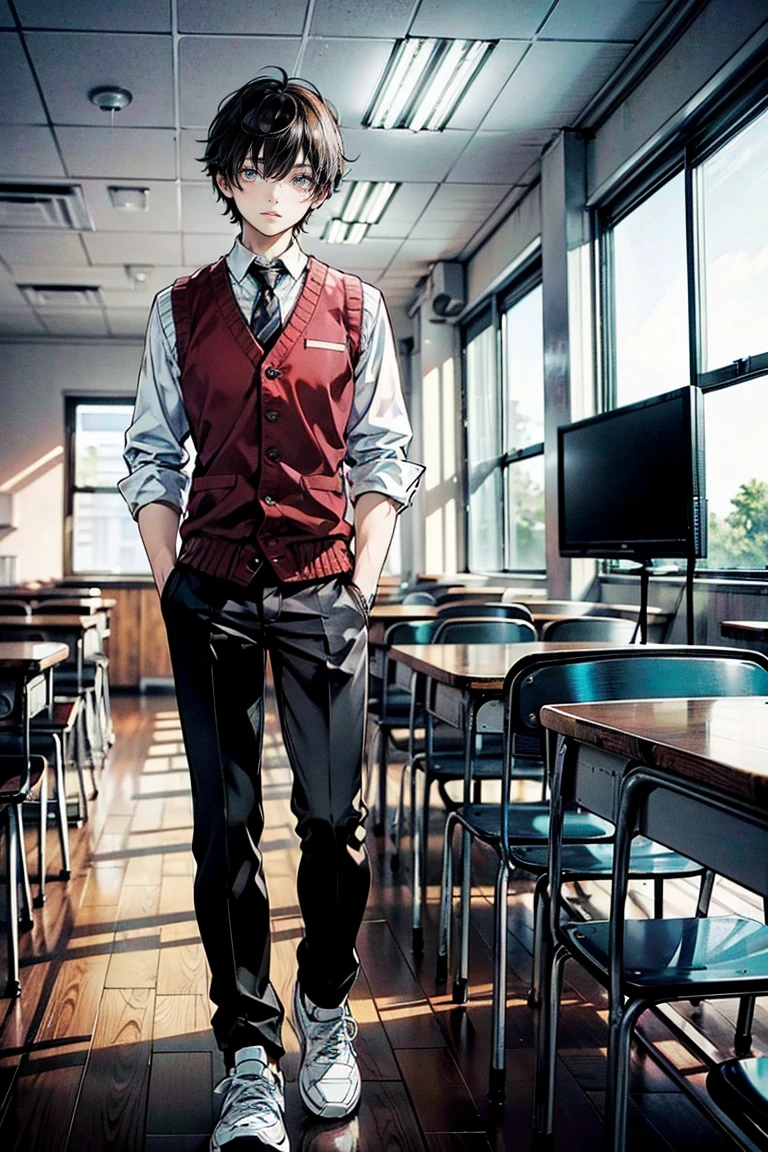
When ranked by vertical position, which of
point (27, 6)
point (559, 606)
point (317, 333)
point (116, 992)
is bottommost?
point (116, 992)

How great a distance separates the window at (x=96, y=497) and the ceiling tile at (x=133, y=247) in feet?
7.28

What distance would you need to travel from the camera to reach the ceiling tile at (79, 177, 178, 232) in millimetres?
6113

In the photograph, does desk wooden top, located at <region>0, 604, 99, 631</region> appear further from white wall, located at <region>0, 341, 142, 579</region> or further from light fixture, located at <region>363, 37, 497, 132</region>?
white wall, located at <region>0, 341, 142, 579</region>

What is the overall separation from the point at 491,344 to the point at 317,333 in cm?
631

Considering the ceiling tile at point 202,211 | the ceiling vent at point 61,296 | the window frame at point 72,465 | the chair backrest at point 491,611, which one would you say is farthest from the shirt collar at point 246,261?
the window frame at point 72,465

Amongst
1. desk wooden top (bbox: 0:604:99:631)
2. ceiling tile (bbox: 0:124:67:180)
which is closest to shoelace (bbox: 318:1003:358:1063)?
desk wooden top (bbox: 0:604:99:631)

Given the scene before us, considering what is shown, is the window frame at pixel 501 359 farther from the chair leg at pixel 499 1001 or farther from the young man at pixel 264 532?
the young man at pixel 264 532

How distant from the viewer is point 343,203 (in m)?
6.52

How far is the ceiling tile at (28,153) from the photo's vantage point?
5379mm

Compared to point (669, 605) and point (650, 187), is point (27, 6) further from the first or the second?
point (669, 605)

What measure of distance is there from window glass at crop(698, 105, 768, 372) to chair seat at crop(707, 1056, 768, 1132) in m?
3.10

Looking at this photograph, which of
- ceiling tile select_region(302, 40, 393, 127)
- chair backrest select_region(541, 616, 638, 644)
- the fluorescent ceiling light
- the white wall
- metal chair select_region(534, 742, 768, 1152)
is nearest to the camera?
metal chair select_region(534, 742, 768, 1152)

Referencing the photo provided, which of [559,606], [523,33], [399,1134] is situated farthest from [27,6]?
[399,1134]

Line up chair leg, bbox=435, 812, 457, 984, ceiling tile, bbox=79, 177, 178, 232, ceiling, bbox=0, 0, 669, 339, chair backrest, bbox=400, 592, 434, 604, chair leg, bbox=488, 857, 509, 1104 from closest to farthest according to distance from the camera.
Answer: chair leg, bbox=488, 857, 509, 1104, chair leg, bbox=435, 812, 457, 984, ceiling, bbox=0, 0, 669, 339, chair backrest, bbox=400, 592, 434, 604, ceiling tile, bbox=79, 177, 178, 232
